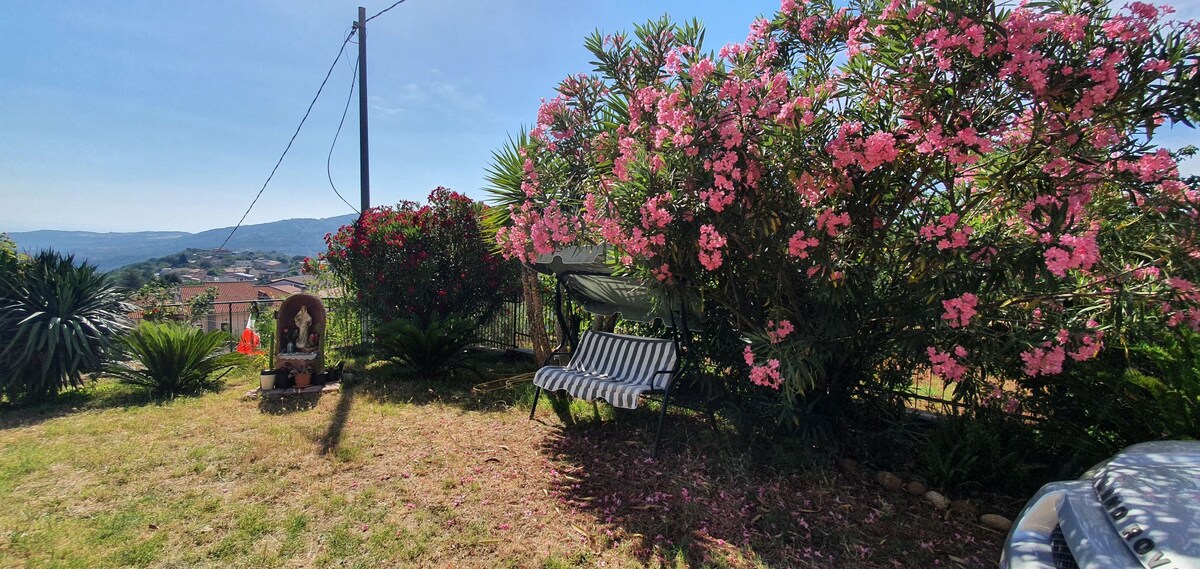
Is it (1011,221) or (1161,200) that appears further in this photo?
(1011,221)

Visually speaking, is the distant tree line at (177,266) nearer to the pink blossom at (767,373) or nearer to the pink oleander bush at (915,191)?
the pink oleander bush at (915,191)

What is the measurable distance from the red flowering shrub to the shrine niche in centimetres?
130

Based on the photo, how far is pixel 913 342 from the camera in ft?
10.1

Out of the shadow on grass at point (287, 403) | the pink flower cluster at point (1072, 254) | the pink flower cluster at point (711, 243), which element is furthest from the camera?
the shadow on grass at point (287, 403)

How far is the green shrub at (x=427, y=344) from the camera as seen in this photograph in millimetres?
6336

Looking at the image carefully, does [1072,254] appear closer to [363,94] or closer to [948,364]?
[948,364]

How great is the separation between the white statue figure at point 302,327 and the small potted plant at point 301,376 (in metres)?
0.37

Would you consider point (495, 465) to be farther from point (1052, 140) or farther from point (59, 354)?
point (59, 354)

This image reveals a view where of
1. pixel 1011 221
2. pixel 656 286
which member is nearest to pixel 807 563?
pixel 656 286

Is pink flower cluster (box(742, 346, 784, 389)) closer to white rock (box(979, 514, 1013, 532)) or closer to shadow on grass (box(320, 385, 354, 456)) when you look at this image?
white rock (box(979, 514, 1013, 532))

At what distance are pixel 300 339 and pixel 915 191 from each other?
20.8 ft

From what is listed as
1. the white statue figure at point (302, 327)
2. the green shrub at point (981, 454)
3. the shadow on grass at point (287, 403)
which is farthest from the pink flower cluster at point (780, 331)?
the white statue figure at point (302, 327)

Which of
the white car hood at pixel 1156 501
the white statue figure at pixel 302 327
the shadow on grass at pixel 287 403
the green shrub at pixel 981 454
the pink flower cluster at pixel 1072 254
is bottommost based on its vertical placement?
the shadow on grass at pixel 287 403

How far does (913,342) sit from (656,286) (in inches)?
59.5
